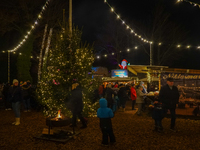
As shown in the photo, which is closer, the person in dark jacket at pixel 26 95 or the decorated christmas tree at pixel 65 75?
the decorated christmas tree at pixel 65 75

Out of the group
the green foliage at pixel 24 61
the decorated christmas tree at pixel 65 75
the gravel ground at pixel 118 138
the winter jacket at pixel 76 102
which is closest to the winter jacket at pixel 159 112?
the gravel ground at pixel 118 138

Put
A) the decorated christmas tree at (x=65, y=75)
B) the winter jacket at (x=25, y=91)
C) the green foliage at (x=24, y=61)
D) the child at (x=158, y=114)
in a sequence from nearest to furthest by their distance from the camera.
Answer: the child at (x=158, y=114)
the decorated christmas tree at (x=65, y=75)
the winter jacket at (x=25, y=91)
the green foliage at (x=24, y=61)

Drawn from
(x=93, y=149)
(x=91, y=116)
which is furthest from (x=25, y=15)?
(x=93, y=149)

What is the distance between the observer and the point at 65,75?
8.81 m

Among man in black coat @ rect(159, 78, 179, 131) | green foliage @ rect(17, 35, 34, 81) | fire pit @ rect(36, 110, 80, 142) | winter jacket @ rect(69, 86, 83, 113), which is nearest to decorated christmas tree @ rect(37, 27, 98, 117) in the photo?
winter jacket @ rect(69, 86, 83, 113)

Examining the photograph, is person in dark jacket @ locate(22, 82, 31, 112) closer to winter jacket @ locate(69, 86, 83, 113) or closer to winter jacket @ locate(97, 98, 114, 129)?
winter jacket @ locate(69, 86, 83, 113)

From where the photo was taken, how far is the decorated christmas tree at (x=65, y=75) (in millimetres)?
8828

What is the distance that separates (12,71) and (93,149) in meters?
21.3

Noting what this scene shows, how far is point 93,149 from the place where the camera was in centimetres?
521

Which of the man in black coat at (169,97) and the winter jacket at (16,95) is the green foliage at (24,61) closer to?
the winter jacket at (16,95)

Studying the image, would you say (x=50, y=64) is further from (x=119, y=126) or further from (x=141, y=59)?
(x=141, y=59)

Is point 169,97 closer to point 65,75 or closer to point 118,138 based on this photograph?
point 118,138

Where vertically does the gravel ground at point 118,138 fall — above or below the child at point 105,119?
below

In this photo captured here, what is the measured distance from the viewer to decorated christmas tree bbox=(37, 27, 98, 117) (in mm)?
8828
